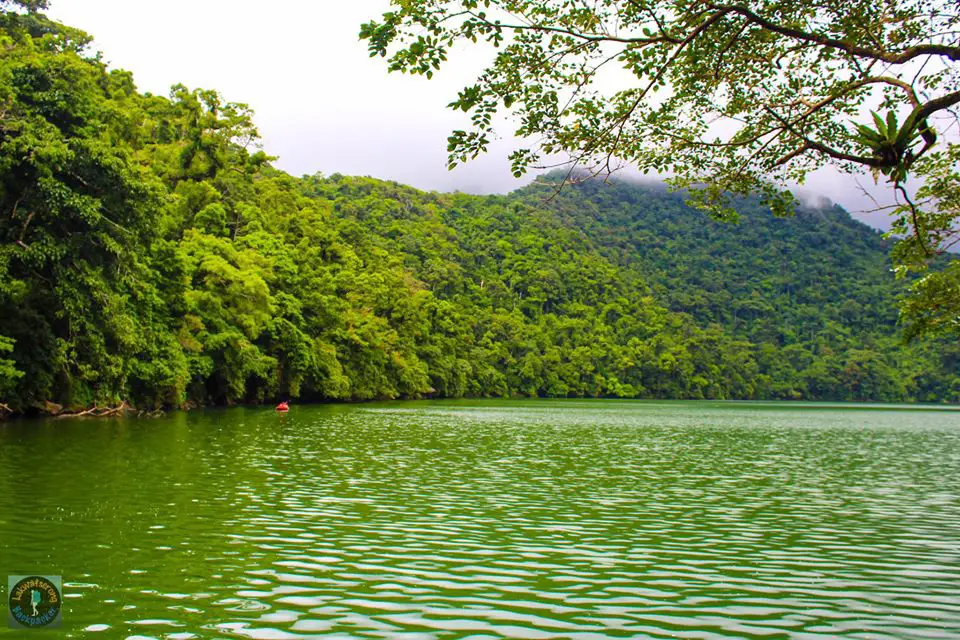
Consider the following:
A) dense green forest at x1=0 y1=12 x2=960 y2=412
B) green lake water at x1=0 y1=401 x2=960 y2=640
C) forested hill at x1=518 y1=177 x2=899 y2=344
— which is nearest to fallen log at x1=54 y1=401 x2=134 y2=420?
dense green forest at x1=0 y1=12 x2=960 y2=412

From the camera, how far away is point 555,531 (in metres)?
12.4

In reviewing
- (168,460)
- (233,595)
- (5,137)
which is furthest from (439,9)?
(5,137)

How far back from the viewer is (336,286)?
2539 inches

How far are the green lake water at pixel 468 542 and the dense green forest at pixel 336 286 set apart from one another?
14.0 ft

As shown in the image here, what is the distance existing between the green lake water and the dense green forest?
4.27 metres

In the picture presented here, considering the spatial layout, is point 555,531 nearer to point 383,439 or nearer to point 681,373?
point 383,439

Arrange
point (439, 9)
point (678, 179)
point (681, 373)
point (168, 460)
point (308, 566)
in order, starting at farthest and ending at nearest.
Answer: point (681, 373) → point (168, 460) → point (678, 179) → point (308, 566) → point (439, 9)

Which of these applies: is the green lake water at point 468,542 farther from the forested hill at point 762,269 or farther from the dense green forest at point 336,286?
the forested hill at point 762,269

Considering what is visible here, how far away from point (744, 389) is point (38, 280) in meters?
113

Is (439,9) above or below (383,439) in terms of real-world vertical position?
above

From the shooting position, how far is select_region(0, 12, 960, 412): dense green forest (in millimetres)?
28922

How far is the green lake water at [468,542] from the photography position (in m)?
7.74

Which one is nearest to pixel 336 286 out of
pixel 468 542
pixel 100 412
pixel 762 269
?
pixel 100 412

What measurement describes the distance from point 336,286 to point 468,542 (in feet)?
180
